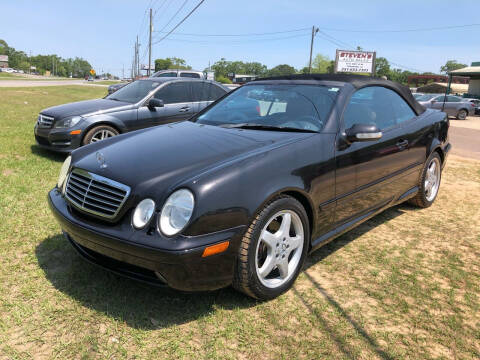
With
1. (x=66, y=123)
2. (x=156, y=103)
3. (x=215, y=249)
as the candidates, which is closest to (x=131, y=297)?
(x=215, y=249)

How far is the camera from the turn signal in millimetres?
2176

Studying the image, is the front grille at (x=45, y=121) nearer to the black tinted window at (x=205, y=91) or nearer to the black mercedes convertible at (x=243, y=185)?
the black tinted window at (x=205, y=91)

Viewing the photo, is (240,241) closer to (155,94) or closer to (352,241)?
(352,241)

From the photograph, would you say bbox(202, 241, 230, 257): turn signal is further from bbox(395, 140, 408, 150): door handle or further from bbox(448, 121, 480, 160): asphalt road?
bbox(448, 121, 480, 160): asphalt road

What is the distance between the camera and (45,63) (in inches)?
6442

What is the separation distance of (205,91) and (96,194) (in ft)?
17.5

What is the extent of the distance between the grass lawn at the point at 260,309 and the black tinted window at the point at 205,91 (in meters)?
4.26

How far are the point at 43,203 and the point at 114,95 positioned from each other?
11.6 feet

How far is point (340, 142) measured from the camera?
3051 millimetres

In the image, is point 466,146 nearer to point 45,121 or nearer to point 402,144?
point 402,144

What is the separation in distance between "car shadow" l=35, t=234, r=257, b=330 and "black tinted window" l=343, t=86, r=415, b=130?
1716 mm

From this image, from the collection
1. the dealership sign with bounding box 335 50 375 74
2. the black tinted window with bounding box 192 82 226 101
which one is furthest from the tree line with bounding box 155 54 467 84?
the black tinted window with bounding box 192 82 226 101

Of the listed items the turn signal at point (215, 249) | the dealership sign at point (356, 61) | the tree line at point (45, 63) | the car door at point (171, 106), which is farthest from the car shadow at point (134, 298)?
the tree line at point (45, 63)

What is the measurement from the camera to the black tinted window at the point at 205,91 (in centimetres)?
736
